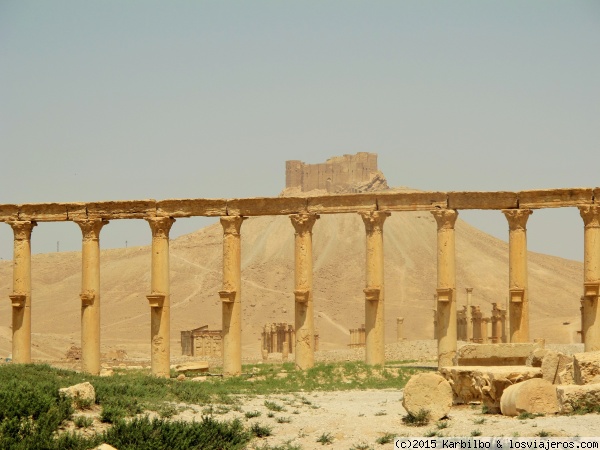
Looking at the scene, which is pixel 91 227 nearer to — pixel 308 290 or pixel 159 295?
pixel 159 295

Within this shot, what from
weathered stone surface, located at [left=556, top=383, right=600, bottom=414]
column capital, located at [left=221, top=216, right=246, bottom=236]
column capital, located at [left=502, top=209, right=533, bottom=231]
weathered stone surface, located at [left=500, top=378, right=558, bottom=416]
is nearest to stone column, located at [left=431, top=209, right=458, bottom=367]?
column capital, located at [left=502, top=209, right=533, bottom=231]

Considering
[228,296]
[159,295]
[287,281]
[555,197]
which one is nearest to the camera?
[555,197]

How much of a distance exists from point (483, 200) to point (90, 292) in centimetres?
1433

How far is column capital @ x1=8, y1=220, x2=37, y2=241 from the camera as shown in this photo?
145 ft

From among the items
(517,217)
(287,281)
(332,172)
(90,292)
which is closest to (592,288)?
(517,217)

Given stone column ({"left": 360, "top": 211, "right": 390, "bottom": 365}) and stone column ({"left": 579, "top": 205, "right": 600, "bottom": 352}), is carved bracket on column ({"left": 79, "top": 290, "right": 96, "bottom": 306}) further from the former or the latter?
stone column ({"left": 579, "top": 205, "right": 600, "bottom": 352})

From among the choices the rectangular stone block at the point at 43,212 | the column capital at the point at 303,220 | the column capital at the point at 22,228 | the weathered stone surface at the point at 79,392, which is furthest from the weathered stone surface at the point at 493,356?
the column capital at the point at 22,228

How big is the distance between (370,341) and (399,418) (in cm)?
1558

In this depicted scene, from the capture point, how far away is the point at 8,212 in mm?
44406

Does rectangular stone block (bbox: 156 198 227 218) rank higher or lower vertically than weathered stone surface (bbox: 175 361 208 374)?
higher

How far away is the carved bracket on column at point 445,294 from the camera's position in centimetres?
4097

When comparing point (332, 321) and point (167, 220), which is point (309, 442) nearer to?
point (167, 220)

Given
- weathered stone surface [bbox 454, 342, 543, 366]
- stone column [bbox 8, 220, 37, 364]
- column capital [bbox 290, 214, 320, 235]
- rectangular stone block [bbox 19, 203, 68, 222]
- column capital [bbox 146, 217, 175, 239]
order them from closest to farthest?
weathered stone surface [bbox 454, 342, 543, 366]
column capital [bbox 290, 214, 320, 235]
column capital [bbox 146, 217, 175, 239]
rectangular stone block [bbox 19, 203, 68, 222]
stone column [bbox 8, 220, 37, 364]

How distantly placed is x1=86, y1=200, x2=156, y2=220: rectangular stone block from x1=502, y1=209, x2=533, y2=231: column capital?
1242 cm
